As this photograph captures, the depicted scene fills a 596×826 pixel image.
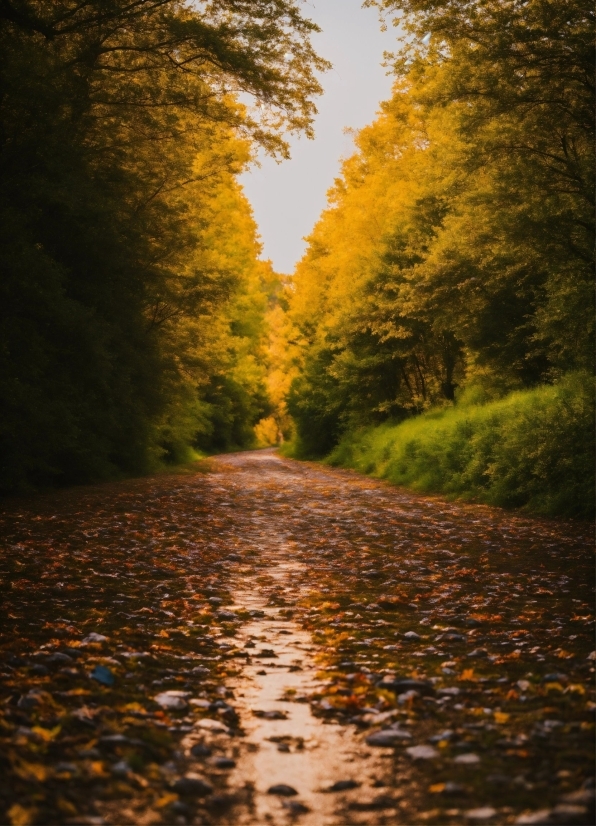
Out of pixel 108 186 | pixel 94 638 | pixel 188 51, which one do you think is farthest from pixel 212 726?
pixel 108 186

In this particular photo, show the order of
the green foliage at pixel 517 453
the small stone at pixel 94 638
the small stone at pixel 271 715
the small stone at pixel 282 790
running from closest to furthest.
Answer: the small stone at pixel 282 790
the small stone at pixel 271 715
the small stone at pixel 94 638
the green foliage at pixel 517 453

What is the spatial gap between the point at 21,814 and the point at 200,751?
132 cm

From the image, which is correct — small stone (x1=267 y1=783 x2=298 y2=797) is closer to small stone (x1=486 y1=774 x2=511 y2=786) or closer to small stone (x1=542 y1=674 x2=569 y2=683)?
small stone (x1=486 y1=774 x2=511 y2=786)

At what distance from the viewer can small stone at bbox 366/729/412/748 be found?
16.8ft

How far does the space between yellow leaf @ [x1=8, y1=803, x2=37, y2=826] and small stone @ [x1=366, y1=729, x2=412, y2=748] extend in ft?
7.12

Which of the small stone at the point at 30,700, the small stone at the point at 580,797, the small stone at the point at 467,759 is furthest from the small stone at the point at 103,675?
the small stone at the point at 580,797

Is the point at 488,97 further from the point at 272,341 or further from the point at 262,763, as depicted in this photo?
the point at 272,341

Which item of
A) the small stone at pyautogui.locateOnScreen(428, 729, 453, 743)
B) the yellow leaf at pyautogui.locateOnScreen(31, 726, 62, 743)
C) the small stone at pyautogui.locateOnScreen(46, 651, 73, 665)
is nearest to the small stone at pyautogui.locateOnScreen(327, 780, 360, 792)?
the small stone at pyautogui.locateOnScreen(428, 729, 453, 743)

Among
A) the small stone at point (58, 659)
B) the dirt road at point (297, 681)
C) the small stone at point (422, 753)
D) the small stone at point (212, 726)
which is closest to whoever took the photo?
the dirt road at point (297, 681)

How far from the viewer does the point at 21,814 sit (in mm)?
3908

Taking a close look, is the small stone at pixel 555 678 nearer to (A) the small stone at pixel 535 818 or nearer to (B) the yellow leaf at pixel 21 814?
(A) the small stone at pixel 535 818

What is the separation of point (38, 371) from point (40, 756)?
1512 cm

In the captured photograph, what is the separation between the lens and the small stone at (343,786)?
4.51 meters

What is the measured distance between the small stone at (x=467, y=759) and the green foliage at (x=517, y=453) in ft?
38.0
